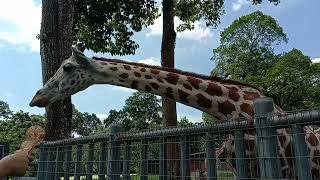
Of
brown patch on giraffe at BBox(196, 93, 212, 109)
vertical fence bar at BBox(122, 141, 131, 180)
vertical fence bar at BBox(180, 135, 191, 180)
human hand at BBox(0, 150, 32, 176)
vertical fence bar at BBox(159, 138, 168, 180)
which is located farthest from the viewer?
brown patch on giraffe at BBox(196, 93, 212, 109)

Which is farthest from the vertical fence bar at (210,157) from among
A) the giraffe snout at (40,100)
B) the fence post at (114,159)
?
the giraffe snout at (40,100)

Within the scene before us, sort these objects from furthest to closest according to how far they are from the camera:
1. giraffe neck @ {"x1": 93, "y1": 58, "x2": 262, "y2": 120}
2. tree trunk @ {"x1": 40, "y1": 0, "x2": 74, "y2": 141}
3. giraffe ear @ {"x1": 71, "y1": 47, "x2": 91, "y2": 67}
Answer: tree trunk @ {"x1": 40, "y1": 0, "x2": 74, "y2": 141}
giraffe ear @ {"x1": 71, "y1": 47, "x2": 91, "y2": 67}
giraffe neck @ {"x1": 93, "y1": 58, "x2": 262, "y2": 120}

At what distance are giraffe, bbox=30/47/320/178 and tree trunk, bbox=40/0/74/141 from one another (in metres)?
1.84

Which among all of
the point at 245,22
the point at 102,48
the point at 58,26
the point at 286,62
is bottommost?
the point at 58,26

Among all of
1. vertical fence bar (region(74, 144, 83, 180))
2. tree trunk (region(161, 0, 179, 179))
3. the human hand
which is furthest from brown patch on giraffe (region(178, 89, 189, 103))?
tree trunk (region(161, 0, 179, 179))

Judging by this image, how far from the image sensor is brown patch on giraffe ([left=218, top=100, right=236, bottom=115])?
5.92 m

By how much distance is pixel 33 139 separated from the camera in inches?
133

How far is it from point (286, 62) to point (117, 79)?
2892 centimetres

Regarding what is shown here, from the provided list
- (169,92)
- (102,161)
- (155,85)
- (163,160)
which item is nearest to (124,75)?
(155,85)

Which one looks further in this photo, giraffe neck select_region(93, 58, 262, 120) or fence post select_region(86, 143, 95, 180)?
giraffe neck select_region(93, 58, 262, 120)

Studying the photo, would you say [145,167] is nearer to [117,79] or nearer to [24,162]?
[24,162]

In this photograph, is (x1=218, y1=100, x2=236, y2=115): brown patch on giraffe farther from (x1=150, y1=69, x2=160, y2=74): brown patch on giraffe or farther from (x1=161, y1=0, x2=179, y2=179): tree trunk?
(x1=161, y1=0, x2=179, y2=179): tree trunk

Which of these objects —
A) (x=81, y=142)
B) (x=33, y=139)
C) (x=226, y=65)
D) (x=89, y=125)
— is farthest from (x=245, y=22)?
(x=89, y=125)

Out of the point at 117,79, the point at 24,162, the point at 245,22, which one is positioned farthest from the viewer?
the point at 245,22
